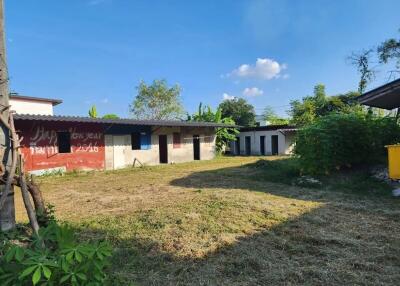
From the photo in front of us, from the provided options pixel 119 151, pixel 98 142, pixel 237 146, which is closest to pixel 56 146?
pixel 98 142

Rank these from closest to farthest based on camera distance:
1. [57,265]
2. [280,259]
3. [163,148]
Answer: [57,265]
[280,259]
[163,148]

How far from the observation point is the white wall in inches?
843

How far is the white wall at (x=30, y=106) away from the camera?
2142cm

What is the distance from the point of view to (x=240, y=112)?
43125mm

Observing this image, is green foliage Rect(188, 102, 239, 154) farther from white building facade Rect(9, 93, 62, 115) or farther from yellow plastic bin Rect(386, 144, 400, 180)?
yellow plastic bin Rect(386, 144, 400, 180)

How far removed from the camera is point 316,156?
10359 mm

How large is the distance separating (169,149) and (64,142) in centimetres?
711

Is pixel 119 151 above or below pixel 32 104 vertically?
below

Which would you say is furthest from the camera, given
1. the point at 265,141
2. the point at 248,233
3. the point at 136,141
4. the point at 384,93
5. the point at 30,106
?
the point at 265,141

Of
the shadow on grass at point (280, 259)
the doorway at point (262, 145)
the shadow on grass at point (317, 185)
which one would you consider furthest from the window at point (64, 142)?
the doorway at point (262, 145)

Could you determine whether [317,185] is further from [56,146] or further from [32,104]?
[32,104]

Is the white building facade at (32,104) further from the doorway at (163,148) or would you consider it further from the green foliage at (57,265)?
the green foliage at (57,265)

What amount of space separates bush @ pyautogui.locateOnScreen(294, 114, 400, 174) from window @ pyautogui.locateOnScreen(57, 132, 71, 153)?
10.9 meters

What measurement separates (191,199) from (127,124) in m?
11.3
